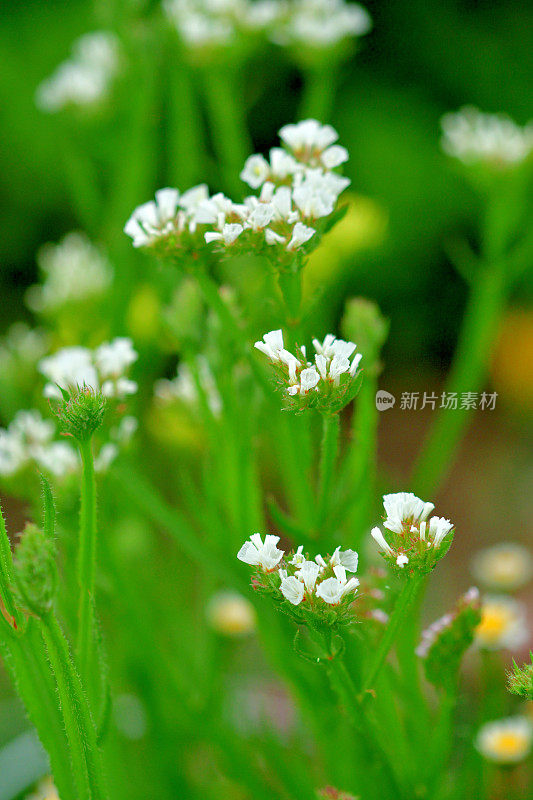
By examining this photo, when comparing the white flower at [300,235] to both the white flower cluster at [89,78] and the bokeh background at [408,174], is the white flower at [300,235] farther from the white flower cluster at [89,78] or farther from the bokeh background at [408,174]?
the bokeh background at [408,174]

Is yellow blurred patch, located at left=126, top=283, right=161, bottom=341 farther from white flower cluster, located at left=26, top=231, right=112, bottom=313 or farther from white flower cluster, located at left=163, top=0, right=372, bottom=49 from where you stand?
white flower cluster, located at left=163, top=0, right=372, bottom=49

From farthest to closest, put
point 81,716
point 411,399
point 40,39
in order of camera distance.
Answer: point 40,39 < point 411,399 < point 81,716

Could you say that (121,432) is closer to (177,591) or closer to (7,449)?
(7,449)

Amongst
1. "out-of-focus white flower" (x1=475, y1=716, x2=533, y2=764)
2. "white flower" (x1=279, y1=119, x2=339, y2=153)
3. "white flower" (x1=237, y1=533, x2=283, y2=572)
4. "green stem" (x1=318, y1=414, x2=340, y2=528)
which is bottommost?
"white flower" (x1=237, y1=533, x2=283, y2=572)

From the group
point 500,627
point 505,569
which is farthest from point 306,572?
point 505,569

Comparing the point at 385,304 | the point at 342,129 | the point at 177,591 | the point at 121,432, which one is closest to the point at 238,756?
the point at 121,432

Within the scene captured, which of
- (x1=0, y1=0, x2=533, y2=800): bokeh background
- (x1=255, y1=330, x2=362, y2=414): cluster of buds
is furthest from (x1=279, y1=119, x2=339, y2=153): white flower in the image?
(x1=0, y1=0, x2=533, y2=800): bokeh background
